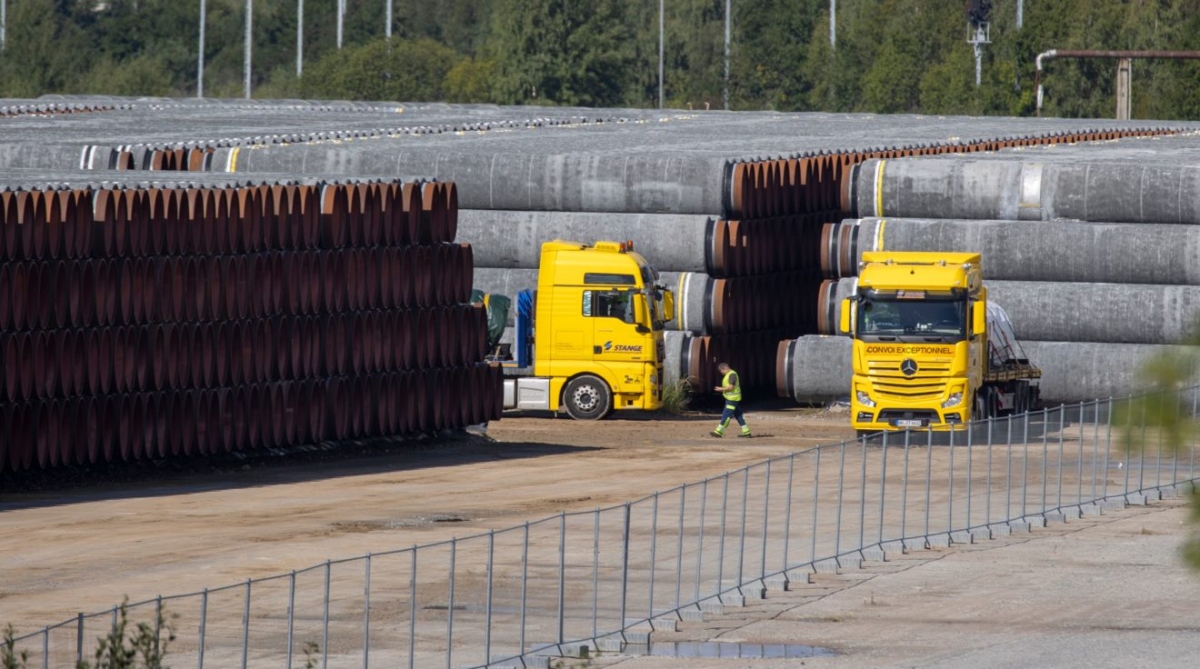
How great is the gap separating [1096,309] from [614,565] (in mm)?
22116

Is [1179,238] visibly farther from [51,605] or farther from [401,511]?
[51,605]

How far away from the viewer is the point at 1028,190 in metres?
36.8

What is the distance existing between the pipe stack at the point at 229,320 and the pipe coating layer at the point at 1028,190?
27.8ft

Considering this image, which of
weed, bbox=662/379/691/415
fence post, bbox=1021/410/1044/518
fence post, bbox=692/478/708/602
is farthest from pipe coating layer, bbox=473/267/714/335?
fence post, bbox=692/478/708/602

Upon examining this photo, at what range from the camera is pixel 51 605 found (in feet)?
58.0

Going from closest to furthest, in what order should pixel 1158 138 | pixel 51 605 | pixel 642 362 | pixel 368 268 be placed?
pixel 51 605 → pixel 368 268 → pixel 642 362 → pixel 1158 138

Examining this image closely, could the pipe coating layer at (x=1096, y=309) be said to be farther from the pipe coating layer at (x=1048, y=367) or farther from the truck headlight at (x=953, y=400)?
the truck headlight at (x=953, y=400)

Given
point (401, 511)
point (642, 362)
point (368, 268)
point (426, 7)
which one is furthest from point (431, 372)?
point (426, 7)

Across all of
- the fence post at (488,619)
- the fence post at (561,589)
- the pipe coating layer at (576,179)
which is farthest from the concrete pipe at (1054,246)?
the fence post at (488,619)

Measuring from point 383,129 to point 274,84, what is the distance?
223 ft

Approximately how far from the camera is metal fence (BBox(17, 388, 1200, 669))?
43.8 ft

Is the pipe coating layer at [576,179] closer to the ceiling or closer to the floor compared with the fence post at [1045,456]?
closer to the ceiling

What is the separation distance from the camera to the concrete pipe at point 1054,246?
117 feet


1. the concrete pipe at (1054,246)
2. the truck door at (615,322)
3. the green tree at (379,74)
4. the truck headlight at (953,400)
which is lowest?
the truck headlight at (953,400)
